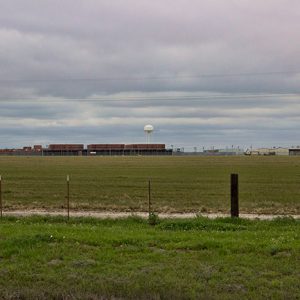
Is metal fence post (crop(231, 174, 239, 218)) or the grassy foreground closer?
the grassy foreground

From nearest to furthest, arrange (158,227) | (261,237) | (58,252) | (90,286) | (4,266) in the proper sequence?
1. (90,286)
2. (4,266)
3. (58,252)
4. (261,237)
5. (158,227)

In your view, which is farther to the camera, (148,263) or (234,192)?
(234,192)

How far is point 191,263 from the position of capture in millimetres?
8969

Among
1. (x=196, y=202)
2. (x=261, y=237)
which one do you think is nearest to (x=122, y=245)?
(x=261, y=237)

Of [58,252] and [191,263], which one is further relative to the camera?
[58,252]

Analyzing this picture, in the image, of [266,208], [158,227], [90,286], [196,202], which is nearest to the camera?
[90,286]

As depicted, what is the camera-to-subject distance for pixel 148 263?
8977mm

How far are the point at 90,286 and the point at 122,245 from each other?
3324mm

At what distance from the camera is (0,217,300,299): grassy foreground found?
7.18 meters

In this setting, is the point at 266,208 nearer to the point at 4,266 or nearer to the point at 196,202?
the point at 196,202

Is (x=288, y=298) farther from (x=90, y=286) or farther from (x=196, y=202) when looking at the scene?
(x=196, y=202)

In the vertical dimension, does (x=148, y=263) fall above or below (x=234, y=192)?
below

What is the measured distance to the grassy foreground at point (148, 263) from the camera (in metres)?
7.18

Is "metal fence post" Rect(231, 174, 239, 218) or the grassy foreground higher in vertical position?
"metal fence post" Rect(231, 174, 239, 218)
